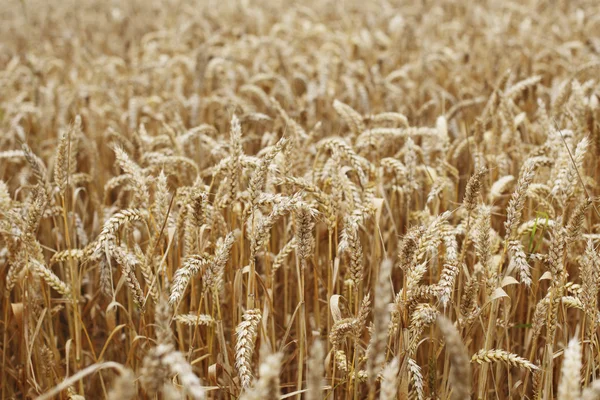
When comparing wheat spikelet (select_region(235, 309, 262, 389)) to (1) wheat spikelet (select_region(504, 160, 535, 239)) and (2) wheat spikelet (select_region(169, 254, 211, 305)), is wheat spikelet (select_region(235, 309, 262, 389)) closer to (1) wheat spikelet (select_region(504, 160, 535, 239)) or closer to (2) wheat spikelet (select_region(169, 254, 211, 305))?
(2) wheat spikelet (select_region(169, 254, 211, 305))

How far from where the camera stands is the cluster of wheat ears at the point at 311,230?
1.44 m

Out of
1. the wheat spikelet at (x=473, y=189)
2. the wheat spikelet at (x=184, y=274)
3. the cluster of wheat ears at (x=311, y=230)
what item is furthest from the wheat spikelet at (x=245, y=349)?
the wheat spikelet at (x=473, y=189)

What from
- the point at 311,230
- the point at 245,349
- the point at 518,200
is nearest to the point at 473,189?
the point at 518,200

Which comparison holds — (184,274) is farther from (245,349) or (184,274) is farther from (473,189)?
(473,189)

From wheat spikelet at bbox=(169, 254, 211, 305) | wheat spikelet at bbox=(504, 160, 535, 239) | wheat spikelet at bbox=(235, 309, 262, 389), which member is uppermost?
wheat spikelet at bbox=(504, 160, 535, 239)

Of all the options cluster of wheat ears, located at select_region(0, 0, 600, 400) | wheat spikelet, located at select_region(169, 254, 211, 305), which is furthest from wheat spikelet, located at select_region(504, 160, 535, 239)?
wheat spikelet, located at select_region(169, 254, 211, 305)

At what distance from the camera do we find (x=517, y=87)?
9.21ft

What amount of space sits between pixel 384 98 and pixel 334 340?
243 cm

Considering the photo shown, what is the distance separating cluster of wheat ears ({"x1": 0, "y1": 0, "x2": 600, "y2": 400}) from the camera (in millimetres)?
1438

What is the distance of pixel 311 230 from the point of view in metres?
1.53

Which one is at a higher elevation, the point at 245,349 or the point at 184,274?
the point at 184,274

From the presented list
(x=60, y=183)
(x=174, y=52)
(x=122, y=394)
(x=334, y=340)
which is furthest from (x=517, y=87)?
(x=174, y=52)

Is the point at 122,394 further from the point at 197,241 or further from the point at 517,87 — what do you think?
the point at 517,87

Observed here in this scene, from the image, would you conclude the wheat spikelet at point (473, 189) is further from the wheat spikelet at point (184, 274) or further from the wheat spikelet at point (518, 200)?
the wheat spikelet at point (184, 274)
